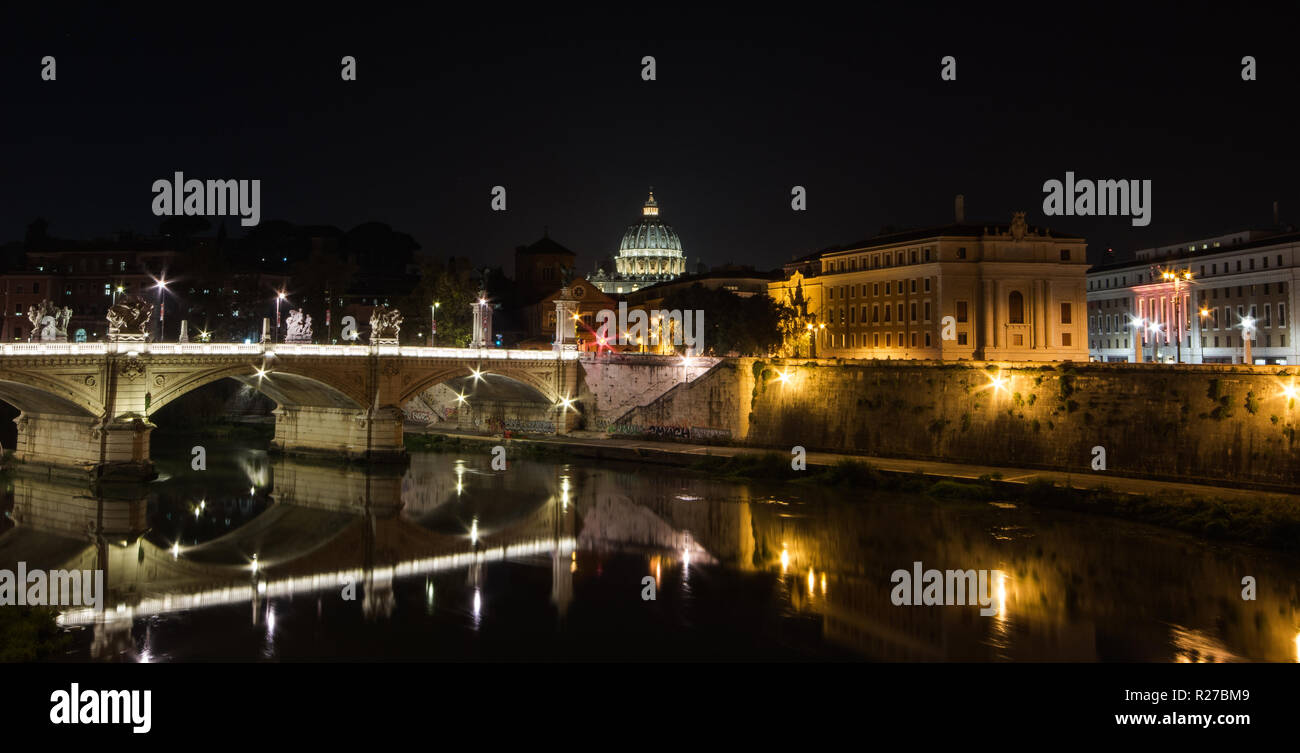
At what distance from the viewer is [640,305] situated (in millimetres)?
95750

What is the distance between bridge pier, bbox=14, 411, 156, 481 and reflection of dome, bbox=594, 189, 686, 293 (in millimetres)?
113350

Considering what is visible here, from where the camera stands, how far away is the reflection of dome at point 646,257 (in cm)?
15188

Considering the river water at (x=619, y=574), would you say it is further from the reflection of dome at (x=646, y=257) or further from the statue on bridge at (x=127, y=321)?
the reflection of dome at (x=646, y=257)

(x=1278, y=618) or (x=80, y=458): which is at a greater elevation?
(x=80, y=458)

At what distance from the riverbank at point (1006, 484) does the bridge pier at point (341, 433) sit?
6.45 m

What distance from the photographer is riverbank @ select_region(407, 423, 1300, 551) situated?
93.1ft

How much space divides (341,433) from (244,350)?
305 inches

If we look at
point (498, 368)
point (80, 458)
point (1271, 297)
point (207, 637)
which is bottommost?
point (207, 637)

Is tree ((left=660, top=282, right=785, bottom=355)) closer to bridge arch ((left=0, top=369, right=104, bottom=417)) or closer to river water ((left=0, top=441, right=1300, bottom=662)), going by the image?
river water ((left=0, top=441, right=1300, bottom=662))

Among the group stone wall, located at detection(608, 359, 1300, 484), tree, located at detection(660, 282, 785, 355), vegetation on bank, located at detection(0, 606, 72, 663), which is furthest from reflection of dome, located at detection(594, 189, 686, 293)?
vegetation on bank, located at detection(0, 606, 72, 663)

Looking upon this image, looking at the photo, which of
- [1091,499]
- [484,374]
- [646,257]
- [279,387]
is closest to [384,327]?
[279,387]
